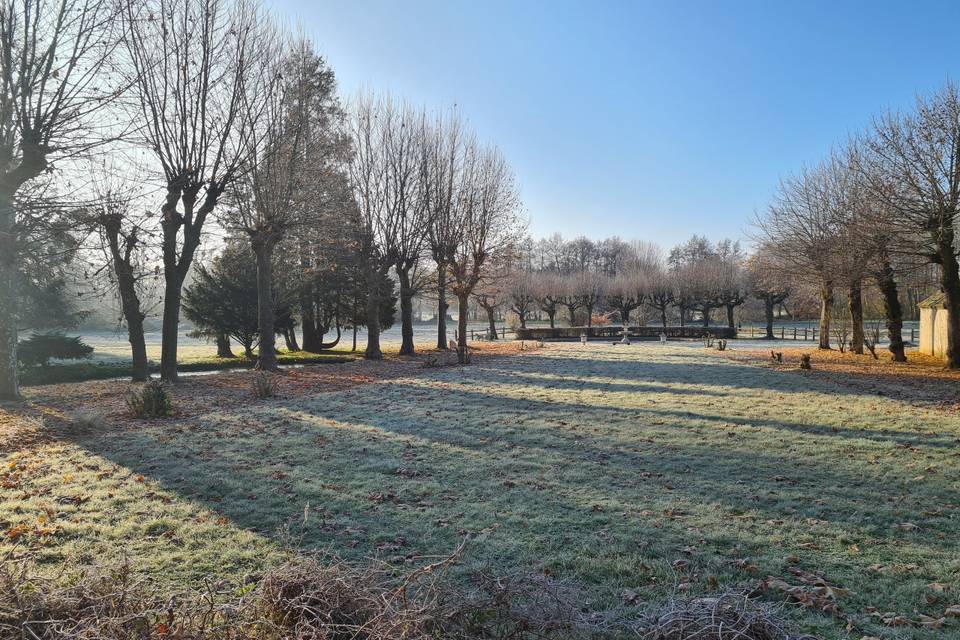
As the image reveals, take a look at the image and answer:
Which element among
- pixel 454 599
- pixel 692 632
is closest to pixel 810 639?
pixel 692 632

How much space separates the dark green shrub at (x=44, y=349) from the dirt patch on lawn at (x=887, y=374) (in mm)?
26568

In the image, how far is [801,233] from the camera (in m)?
25.3

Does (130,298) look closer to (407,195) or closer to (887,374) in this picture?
(407,195)

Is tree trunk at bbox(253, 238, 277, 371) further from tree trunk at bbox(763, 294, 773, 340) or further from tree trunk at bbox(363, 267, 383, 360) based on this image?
tree trunk at bbox(763, 294, 773, 340)

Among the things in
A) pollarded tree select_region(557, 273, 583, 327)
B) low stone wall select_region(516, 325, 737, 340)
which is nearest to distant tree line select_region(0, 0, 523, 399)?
low stone wall select_region(516, 325, 737, 340)

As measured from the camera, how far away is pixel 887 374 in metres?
17.2

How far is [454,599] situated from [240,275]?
2233 centimetres

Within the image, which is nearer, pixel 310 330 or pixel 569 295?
pixel 310 330

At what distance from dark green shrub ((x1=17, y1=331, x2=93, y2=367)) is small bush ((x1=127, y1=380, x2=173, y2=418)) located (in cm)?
1286

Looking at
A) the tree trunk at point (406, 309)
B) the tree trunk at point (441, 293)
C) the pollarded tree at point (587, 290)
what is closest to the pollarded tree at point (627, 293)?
the pollarded tree at point (587, 290)

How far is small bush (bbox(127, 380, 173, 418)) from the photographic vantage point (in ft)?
33.1

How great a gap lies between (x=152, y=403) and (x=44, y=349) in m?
13.9

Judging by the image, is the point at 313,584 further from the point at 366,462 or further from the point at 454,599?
the point at 366,462

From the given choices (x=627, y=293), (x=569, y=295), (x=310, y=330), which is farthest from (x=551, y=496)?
(x=627, y=293)
